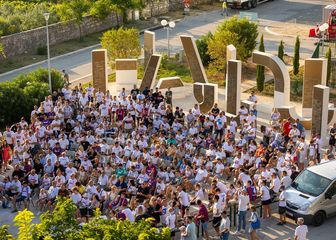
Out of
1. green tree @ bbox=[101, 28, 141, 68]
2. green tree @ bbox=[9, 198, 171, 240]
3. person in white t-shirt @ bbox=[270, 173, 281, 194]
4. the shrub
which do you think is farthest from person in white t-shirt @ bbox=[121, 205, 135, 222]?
green tree @ bbox=[101, 28, 141, 68]

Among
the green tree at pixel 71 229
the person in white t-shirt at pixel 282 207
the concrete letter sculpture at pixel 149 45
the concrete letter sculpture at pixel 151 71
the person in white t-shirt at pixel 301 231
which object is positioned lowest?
the person in white t-shirt at pixel 282 207

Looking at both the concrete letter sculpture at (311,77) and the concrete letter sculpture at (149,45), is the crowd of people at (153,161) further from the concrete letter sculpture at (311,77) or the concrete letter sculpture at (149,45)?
the concrete letter sculpture at (149,45)

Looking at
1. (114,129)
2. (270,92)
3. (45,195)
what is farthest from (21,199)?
(270,92)

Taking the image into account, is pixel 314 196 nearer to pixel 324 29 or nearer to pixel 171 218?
pixel 171 218

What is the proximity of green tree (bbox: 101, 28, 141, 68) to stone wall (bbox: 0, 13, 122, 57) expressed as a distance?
8.69 m

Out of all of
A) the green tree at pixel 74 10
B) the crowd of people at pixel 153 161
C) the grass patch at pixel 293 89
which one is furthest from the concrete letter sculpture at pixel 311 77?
the green tree at pixel 74 10

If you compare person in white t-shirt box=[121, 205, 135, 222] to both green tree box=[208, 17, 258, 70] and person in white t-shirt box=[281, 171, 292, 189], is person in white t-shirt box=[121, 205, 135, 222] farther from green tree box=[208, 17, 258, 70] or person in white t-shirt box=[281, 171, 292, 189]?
green tree box=[208, 17, 258, 70]

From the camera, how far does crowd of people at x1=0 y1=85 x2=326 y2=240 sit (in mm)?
21547

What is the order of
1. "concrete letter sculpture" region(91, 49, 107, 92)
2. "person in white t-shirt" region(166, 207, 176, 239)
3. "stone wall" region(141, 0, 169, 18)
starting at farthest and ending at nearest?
"stone wall" region(141, 0, 169, 18) → "concrete letter sculpture" region(91, 49, 107, 92) → "person in white t-shirt" region(166, 207, 176, 239)

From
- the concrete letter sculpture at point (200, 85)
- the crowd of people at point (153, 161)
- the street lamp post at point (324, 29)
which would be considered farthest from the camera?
the street lamp post at point (324, 29)

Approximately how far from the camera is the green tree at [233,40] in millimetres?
37469

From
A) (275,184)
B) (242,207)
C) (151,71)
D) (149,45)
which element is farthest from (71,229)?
(149,45)

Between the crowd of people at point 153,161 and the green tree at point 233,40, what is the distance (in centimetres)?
824

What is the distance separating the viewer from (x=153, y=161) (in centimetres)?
2430
